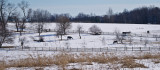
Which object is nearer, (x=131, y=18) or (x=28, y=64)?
(x=28, y=64)

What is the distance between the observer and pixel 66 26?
3049 inches

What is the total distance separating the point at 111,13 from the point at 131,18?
26.4m

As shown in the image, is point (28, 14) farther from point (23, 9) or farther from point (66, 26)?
point (66, 26)

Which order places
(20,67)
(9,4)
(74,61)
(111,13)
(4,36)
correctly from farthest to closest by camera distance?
(111,13) → (9,4) → (4,36) → (74,61) → (20,67)

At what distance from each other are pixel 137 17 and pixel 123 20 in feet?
39.1

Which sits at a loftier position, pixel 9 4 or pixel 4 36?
pixel 9 4

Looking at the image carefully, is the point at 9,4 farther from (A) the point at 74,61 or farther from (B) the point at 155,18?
(B) the point at 155,18

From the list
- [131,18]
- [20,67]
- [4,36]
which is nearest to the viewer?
[20,67]

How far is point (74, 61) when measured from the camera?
828 centimetres

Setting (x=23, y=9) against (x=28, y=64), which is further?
(x=23, y=9)

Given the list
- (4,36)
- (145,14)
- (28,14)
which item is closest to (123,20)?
(145,14)

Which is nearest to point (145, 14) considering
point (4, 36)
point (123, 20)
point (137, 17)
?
point (137, 17)

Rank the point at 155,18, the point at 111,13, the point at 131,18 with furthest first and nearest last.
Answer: the point at 111,13
the point at 131,18
the point at 155,18

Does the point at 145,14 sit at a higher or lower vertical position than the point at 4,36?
higher
